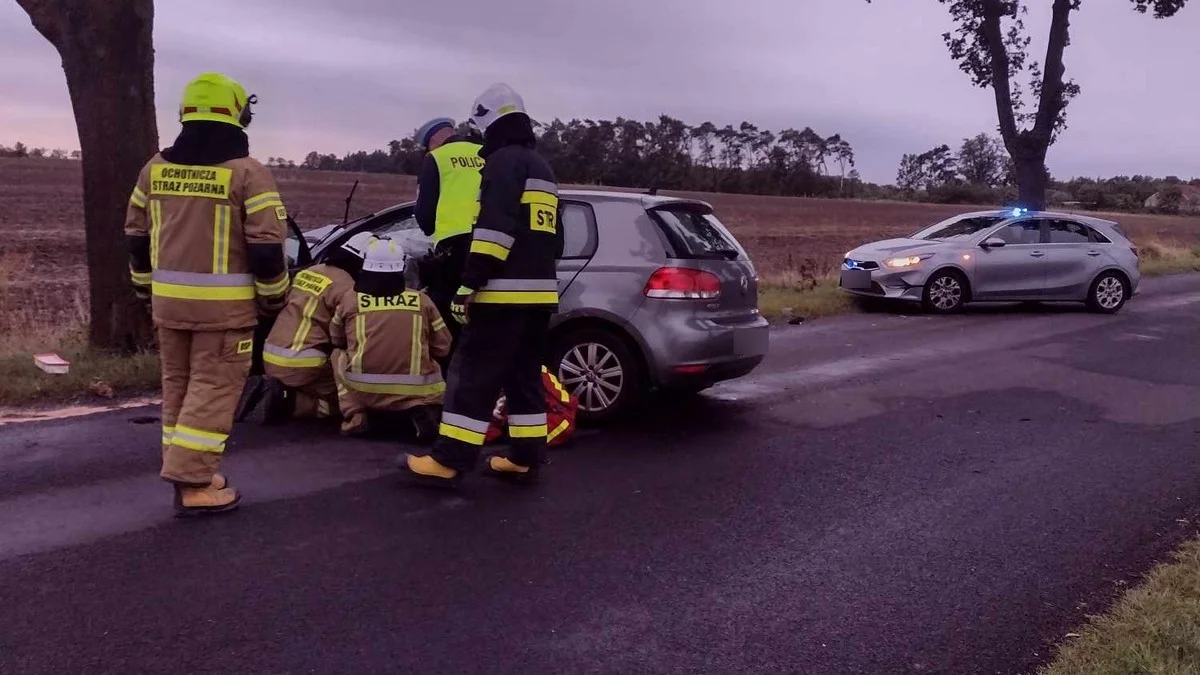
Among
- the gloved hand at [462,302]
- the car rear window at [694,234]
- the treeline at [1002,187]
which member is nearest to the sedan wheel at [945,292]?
the car rear window at [694,234]

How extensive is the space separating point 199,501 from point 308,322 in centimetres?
179

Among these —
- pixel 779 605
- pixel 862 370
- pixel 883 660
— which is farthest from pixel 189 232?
pixel 862 370

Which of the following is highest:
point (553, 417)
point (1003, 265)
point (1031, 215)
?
point (1031, 215)

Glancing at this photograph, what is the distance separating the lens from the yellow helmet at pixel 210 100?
4.60 meters

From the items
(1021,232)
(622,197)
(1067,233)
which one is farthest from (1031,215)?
(622,197)

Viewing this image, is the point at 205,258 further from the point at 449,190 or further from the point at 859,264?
the point at 859,264

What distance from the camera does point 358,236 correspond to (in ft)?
22.8

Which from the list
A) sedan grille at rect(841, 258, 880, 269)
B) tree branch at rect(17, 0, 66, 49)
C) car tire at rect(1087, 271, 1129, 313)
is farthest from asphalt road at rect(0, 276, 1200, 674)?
car tire at rect(1087, 271, 1129, 313)

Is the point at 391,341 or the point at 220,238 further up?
the point at 220,238

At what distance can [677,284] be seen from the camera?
679cm

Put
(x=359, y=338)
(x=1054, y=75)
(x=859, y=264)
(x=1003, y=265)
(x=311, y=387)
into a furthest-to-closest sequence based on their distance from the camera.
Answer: (x=1054, y=75) → (x=859, y=264) → (x=1003, y=265) → (x=311, y=387) → (x=359, y=338)

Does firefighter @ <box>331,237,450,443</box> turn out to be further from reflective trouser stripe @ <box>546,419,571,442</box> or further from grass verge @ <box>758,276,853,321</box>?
grass verge @ <box>758,276,853,321</box>

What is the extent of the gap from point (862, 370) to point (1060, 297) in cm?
700

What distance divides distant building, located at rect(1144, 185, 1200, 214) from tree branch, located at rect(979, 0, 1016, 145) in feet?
229
